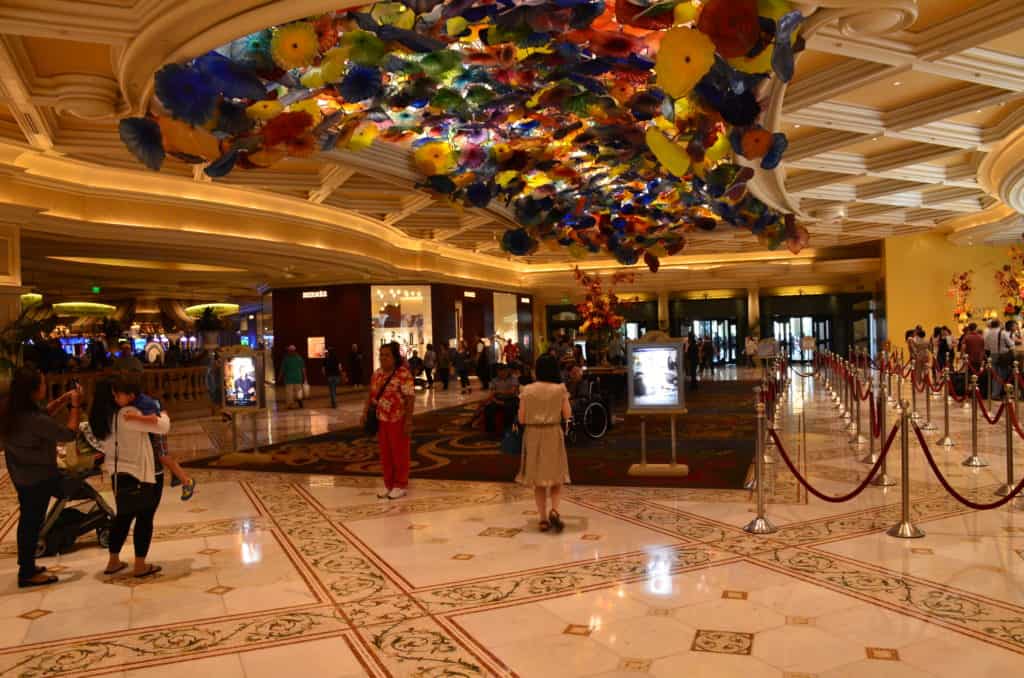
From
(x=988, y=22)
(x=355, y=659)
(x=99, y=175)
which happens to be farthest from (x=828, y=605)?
(x=99, y=175)

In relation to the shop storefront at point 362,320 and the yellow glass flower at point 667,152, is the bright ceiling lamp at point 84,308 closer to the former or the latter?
the shop storefront at point 362,320

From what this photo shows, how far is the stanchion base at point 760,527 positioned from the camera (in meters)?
5.38

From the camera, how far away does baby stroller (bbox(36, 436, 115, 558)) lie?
5383mm

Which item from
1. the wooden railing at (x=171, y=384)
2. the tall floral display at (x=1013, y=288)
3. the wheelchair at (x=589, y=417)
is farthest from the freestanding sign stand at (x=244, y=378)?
the tall floral display at (x=1013, y=288)

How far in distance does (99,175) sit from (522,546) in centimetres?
969

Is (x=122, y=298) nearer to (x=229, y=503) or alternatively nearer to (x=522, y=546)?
(x=229, y=503)

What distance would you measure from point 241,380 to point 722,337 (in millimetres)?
25025

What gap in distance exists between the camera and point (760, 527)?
17.8 ft

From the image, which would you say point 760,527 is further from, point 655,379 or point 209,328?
point 209,328

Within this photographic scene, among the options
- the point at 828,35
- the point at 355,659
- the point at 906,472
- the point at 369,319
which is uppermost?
the point at 828,35

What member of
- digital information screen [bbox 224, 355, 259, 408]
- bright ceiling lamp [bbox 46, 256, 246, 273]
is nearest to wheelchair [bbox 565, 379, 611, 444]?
digital information screen [bbox 224, 355, 259, 408]

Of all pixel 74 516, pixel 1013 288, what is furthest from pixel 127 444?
pixel 1013 288

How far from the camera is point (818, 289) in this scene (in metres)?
30.1

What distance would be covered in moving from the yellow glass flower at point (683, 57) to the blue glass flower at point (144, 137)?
3497 millimetres
